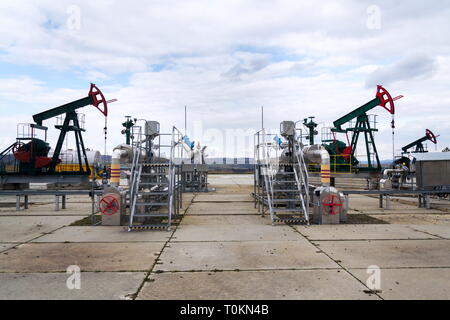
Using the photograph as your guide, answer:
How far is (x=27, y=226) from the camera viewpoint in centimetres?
1048

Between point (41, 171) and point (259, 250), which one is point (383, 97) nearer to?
point (259, 250)

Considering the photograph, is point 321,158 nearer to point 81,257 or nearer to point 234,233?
point 234,233

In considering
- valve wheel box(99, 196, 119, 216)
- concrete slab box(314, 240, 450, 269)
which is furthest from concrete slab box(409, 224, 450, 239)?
valve wheel box(99, 196, 119, 216)

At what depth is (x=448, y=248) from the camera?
739 cm

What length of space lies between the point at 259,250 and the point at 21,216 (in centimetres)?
1006

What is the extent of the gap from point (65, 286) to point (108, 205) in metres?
5.87

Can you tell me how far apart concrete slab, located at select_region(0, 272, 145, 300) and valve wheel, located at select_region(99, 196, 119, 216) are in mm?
5122

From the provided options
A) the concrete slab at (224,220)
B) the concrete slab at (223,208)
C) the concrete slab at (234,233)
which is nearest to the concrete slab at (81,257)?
the concrete slab at (234,233)

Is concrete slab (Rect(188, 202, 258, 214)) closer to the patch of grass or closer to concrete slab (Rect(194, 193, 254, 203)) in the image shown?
concrete slab (Rect(194, 193, 254, 203))

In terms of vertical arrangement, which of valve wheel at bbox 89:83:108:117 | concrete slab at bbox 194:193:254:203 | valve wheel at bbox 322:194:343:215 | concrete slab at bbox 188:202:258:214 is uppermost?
valve wheel at bbox 89:83:108:117

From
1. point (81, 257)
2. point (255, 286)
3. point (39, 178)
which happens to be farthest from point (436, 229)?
point (39, 178)

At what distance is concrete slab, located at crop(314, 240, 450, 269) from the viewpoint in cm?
626
